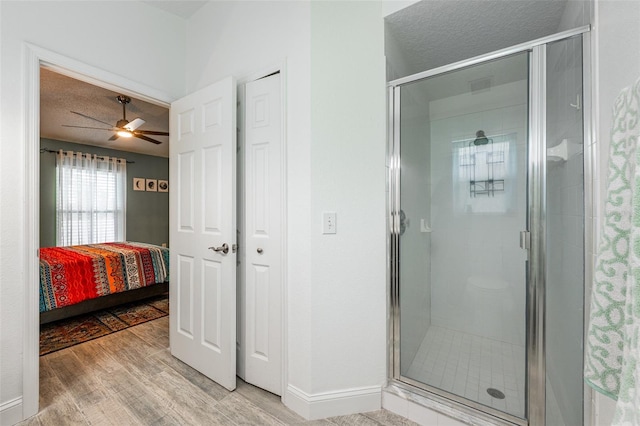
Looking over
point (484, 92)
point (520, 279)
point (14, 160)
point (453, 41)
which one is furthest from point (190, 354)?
point (453, 41)

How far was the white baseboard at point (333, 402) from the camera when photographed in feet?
5.17

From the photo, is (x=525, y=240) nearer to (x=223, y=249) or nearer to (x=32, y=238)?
(x=223, y=249)

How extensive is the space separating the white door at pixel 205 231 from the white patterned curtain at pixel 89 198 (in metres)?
4.26

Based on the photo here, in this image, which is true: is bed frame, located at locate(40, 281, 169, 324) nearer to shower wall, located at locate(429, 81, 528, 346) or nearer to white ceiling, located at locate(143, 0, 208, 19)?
white ceiling, located at locate(143, 0, 208, 19)

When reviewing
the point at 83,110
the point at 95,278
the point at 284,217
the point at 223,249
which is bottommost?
the point at 95,278

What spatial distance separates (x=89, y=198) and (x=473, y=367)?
650 cm

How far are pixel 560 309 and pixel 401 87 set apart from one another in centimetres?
149

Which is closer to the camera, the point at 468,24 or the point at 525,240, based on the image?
the point at 525,240

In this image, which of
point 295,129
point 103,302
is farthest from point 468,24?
point 103,302

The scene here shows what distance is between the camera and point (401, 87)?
1738 millimetres

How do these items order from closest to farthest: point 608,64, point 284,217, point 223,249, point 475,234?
1. point 608,64
2. point 284,217
3. point 223,249
4. point 475,234

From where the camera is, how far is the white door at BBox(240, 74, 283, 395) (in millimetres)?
1757

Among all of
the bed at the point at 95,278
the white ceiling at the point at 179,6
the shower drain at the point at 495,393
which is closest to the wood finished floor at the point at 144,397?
the shower drain at the point at 495,393

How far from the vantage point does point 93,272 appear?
313 cm
